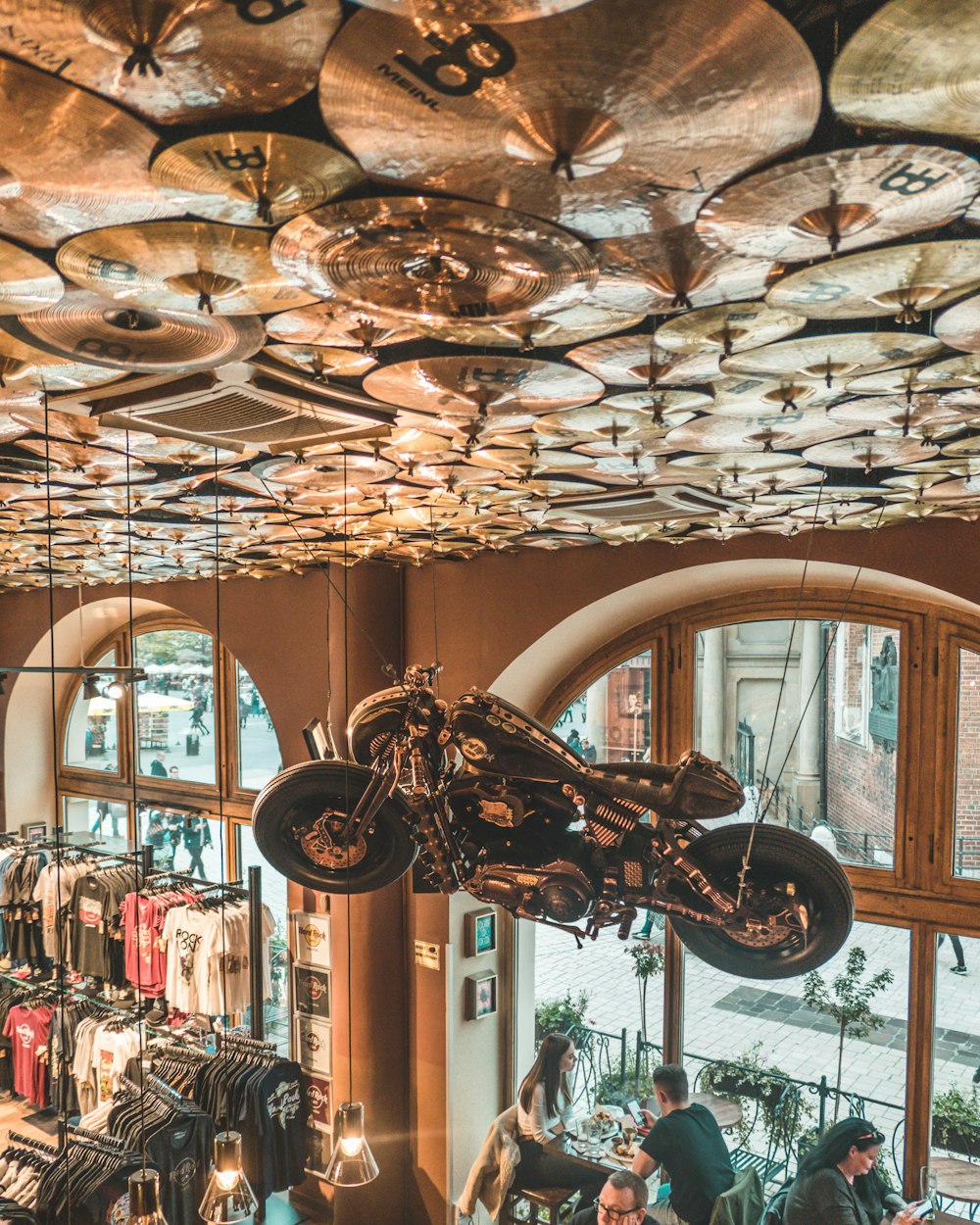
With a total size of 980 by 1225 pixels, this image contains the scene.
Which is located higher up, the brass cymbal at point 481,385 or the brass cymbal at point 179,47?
the brass cymbal at point 179,47

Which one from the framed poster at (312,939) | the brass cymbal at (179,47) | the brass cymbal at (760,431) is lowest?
the framed poster at (312,939)

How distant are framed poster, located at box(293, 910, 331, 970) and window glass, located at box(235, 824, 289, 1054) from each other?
0.53 m

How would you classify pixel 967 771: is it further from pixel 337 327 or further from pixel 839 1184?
pixel 337 327

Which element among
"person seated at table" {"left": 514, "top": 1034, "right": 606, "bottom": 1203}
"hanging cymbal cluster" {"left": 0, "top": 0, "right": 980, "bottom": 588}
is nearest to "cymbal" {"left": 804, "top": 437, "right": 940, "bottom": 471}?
"hanging cymbal cluster" {"left": 0, "top": 0, "right": 980, "bottom": 588}

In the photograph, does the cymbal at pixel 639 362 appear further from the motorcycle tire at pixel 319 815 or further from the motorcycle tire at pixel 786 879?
the motorcycle tire at pixel 319 815

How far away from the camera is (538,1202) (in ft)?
21.2

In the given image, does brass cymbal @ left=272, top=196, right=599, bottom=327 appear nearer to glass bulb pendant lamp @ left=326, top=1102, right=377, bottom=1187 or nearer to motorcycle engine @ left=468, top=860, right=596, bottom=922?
motorcycle engine @ left=468, top=860, right=596, bottom=922

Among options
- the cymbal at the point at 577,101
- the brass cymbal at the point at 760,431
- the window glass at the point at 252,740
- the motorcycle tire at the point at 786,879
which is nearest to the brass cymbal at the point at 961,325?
the brass cymbal at the point at 760,431

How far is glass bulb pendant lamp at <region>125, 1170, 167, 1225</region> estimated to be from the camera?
3.70 metres

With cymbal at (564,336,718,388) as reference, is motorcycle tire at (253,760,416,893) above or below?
below

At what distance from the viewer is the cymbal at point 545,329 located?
2369mm

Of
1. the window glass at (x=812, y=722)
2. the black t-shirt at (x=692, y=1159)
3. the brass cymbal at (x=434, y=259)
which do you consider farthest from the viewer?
the window glass at (x=812, y=722)

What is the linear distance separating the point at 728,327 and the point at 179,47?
1601 mm

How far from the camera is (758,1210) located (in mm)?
5797
